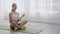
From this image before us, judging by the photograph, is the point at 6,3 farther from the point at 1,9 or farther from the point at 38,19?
the point at 38,19

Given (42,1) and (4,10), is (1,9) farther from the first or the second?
(42,1)

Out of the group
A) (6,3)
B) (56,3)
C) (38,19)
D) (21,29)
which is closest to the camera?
(21,29)

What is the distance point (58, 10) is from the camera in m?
4.54

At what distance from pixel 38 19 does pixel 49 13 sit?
459mm

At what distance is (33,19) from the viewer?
494 centimetres

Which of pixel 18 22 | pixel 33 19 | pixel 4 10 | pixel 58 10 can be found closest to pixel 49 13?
pixel 58 10

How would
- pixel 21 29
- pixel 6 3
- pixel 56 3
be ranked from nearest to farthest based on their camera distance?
1. pixel 21 29
2. pixel 56 3
3. pixel 6 3

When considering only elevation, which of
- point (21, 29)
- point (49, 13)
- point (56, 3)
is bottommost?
point (21, 29)

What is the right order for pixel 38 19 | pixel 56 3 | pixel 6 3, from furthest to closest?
pixel 6 3
pixel 38 19
pixel 56 3

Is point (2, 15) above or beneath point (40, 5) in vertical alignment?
beneath

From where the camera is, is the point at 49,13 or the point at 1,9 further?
the point at 1,9

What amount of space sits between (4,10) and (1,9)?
145 mm

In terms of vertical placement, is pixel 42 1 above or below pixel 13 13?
above

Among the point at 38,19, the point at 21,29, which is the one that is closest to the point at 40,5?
the point at 38,19
